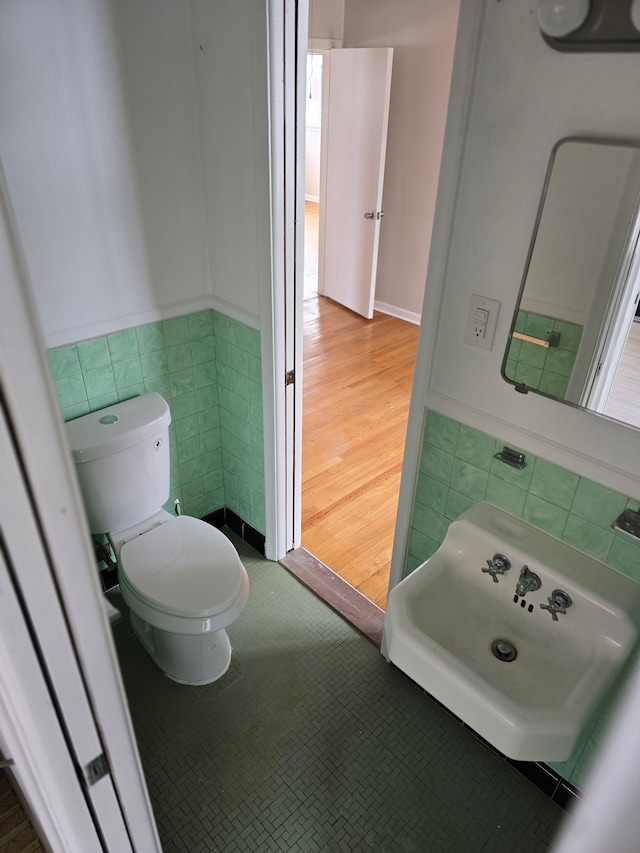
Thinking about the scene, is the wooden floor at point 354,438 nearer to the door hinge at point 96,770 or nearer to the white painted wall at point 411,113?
the white painted wall at point 411,113

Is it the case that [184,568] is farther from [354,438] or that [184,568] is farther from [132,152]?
[354,438]

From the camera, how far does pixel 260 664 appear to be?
201 cm

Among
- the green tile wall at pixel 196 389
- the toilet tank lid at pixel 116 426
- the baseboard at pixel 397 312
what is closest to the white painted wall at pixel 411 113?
the baseboard at pixel 397 312

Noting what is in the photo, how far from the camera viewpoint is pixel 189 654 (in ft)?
6.17

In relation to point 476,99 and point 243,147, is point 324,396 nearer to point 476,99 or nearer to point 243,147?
point 243,147

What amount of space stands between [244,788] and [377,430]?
6.79 feet

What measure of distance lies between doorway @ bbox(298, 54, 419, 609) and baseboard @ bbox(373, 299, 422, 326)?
43mm

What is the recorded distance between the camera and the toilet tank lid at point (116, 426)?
1790 mm

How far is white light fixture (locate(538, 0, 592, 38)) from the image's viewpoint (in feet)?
3.36

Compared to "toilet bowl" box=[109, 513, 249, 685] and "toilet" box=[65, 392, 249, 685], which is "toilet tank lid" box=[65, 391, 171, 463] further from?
"toilet bowl" box=[109, 513, 249, 685]

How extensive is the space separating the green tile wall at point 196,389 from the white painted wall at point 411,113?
6.65ft

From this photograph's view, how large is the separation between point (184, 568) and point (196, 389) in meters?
0.76

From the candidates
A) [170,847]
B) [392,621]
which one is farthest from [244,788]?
[392,621]

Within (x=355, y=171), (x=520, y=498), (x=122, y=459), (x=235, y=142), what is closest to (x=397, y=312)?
(x=355, y=171)
